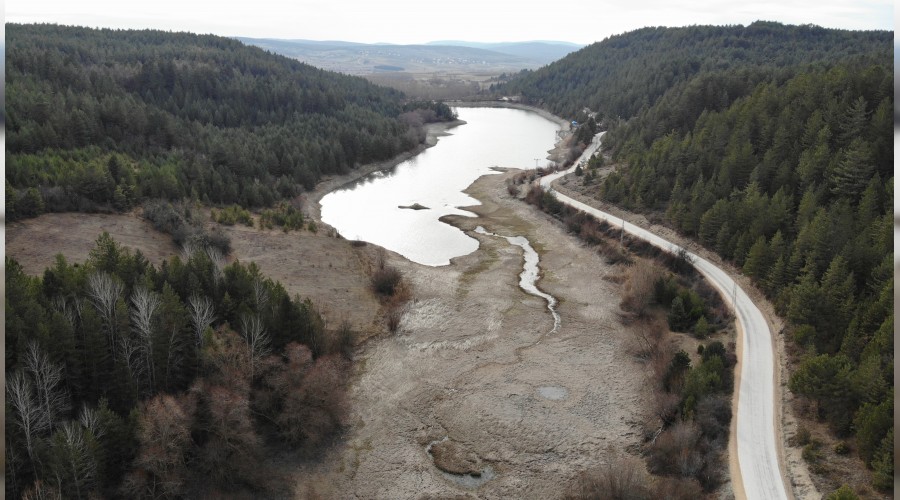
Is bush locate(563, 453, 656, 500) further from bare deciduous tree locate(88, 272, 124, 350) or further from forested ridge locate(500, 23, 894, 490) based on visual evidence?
bare deciduous tree locate(88, 272, 124, 350)

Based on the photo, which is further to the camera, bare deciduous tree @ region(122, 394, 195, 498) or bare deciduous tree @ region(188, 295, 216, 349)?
bare deciduous tree @ region(188, 295, 216, 349)

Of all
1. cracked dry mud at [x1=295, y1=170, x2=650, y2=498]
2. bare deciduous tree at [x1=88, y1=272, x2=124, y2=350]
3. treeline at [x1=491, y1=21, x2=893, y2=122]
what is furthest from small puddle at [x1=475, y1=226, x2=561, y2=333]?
treeline at [x1=491, y1=21, x2=893, y2=122]

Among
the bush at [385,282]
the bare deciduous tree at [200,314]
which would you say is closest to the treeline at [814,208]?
the bush at [385,282]

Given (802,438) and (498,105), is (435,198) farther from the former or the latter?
(498,105)

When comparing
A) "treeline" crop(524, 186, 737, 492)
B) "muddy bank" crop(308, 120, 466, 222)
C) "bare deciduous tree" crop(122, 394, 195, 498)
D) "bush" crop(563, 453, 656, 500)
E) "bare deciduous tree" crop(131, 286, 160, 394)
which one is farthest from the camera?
"muddy bank" crop(308, 120, 466, 222)

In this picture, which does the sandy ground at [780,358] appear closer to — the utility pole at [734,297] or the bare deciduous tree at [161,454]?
the utility pole at [734,297]

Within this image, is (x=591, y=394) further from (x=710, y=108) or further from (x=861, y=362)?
(x=710, y=108)

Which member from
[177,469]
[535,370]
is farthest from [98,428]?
[535,370]
